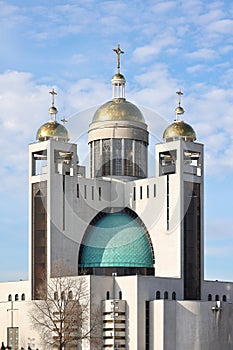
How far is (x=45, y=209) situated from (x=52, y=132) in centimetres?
692

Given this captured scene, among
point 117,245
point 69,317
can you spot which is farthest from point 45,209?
point 69,317

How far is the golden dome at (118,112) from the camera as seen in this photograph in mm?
73875

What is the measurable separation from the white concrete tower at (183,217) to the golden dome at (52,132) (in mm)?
8072

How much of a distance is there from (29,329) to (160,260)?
1124cm

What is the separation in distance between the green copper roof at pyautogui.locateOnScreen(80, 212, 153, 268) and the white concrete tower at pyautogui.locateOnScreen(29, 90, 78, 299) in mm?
2590

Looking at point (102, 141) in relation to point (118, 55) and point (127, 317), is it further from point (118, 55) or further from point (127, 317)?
point (127, 317)

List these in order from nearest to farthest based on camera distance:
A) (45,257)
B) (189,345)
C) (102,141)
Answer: (189,345)
(45,257)
(102,141)

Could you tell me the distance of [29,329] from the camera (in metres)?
67.2

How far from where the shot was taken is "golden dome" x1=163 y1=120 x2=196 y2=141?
235 feet

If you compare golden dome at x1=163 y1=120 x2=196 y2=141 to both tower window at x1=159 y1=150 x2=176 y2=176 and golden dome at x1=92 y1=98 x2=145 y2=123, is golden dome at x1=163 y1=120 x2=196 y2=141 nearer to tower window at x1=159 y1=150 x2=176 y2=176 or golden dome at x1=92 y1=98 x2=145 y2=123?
tower window at x1=159 y1=150 x2=176 y2=176

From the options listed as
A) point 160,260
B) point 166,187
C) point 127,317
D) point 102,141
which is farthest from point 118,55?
point 127,317

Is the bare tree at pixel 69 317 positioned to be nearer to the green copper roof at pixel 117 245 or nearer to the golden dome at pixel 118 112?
the green copper roof at pixel 117 245

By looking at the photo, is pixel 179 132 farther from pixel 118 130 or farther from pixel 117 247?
pixel 117 247

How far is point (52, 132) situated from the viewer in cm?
7275
